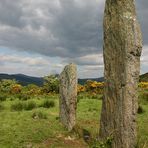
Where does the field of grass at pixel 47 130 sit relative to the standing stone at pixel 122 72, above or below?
below

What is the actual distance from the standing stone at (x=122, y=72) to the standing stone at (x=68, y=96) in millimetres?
4598

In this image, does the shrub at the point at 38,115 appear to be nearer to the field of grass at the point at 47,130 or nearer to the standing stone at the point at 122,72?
the field of grass at the point at 47,130

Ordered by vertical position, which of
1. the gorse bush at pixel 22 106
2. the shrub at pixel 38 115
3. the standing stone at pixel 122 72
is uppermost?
the standing stone at pixel 122 72

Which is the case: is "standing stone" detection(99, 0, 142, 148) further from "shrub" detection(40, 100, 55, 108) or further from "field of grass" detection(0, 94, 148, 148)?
"shrub" detection(40, 100, 55, 108)

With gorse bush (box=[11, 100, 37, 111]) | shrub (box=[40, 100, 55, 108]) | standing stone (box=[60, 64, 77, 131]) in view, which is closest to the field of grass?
standing stone (box=[60, 64, 77, 131])

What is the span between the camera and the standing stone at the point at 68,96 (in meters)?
19.8

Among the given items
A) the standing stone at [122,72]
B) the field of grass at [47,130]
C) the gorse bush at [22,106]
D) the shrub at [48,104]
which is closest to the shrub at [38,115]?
the field of grass at [47,130]

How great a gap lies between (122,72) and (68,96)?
5824 millimetres

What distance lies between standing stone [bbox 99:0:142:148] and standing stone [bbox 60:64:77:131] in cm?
460

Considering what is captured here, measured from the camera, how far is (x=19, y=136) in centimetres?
1706

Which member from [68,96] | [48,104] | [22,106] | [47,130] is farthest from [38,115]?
[48,104]

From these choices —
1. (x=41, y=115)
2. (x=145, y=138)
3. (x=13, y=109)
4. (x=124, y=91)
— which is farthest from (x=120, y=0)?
(x=13, y=109)

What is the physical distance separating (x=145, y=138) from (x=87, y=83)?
30.4 metres

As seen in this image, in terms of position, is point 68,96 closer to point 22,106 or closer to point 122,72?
point 122,72
